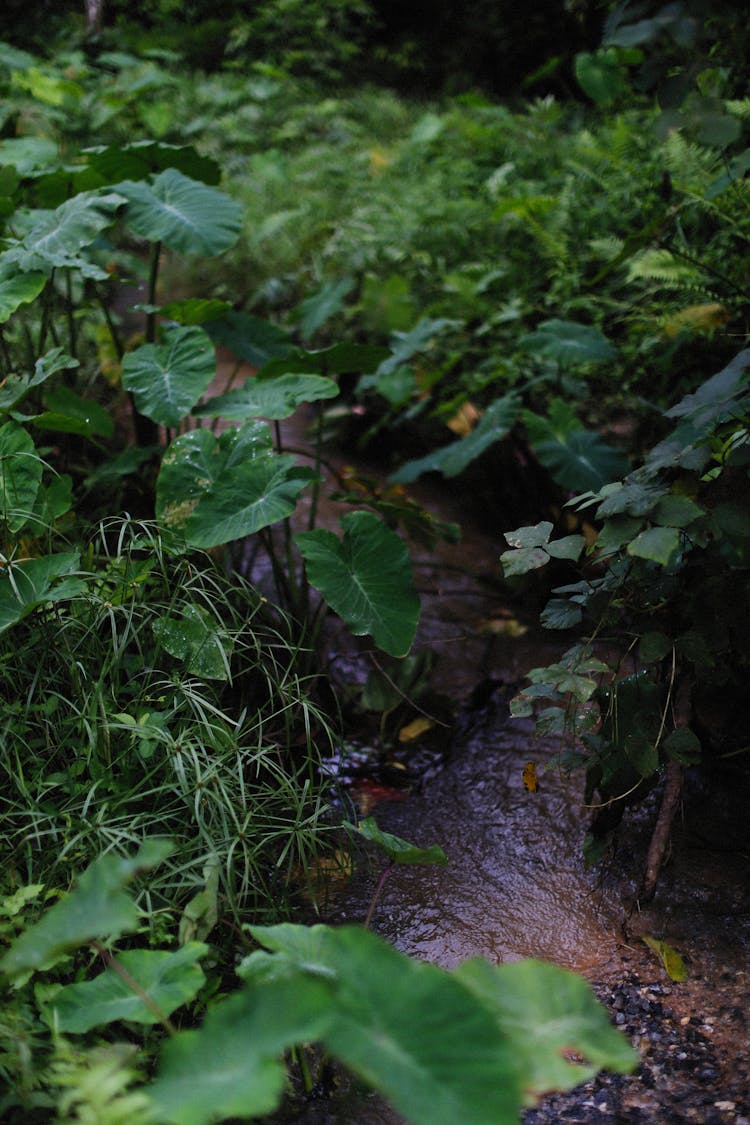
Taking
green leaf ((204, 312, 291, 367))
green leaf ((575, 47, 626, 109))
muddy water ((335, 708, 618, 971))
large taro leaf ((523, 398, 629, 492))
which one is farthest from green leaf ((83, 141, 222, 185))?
green leaf ((575, 47, 626, 109))

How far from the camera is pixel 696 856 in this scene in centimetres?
184

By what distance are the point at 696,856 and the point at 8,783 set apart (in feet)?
4.85

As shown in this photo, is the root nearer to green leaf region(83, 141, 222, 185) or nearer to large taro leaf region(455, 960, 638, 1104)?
large taro leaf region(455, 960, 638, 1104)

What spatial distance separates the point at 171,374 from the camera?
7.57 ft

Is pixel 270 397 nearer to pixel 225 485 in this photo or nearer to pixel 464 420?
pixel 225 485

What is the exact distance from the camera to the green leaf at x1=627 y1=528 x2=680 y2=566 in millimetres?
1403

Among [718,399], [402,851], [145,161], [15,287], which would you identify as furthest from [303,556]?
[145,161]

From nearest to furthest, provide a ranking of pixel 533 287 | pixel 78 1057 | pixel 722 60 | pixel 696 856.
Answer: pixel 78 1057
pixel 696 856
pixel 722 60
pixel 533 287

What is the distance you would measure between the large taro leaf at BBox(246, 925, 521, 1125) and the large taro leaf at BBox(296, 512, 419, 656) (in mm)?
1083

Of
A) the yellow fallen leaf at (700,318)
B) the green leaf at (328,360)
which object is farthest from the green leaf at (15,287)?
the yellow fallen leaf at (700,318)

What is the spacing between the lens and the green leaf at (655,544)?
55.2 inches


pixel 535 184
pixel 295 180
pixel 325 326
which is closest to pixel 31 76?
pixel 295 180

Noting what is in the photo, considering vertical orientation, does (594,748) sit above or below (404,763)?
above

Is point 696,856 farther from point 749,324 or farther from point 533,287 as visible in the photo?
point 533,287
